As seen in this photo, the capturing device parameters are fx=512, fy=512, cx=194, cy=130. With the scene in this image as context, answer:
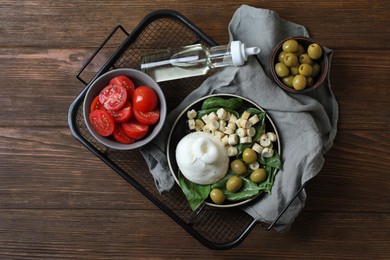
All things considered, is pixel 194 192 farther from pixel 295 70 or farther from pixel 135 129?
pixel 295 70

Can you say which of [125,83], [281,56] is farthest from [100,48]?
[281,56]

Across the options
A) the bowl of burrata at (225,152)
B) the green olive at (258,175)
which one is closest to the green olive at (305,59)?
the bowl of burrata at (225,152)

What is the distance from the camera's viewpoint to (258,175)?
3.39 ft

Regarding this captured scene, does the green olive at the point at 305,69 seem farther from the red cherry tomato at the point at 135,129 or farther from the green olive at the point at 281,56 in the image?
the red cherry tomato at the point at 135,129

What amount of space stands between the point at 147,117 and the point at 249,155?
221 millimetres

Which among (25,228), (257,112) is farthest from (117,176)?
(257,112)

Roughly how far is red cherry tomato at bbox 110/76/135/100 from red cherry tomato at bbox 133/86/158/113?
0.06 ft

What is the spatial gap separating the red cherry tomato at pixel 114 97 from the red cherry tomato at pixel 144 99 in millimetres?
24

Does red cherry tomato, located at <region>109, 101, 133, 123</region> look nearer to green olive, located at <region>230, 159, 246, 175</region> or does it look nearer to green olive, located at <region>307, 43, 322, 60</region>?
green olive, located at <region>230, 159, 246, 175</region>

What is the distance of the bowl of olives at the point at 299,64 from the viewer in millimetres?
1025

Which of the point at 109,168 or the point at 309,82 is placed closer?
the point at 309,82

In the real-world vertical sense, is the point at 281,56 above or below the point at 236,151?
above

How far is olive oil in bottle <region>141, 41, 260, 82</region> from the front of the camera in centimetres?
104

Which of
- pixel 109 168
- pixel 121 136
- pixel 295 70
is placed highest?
pixel 295 70
